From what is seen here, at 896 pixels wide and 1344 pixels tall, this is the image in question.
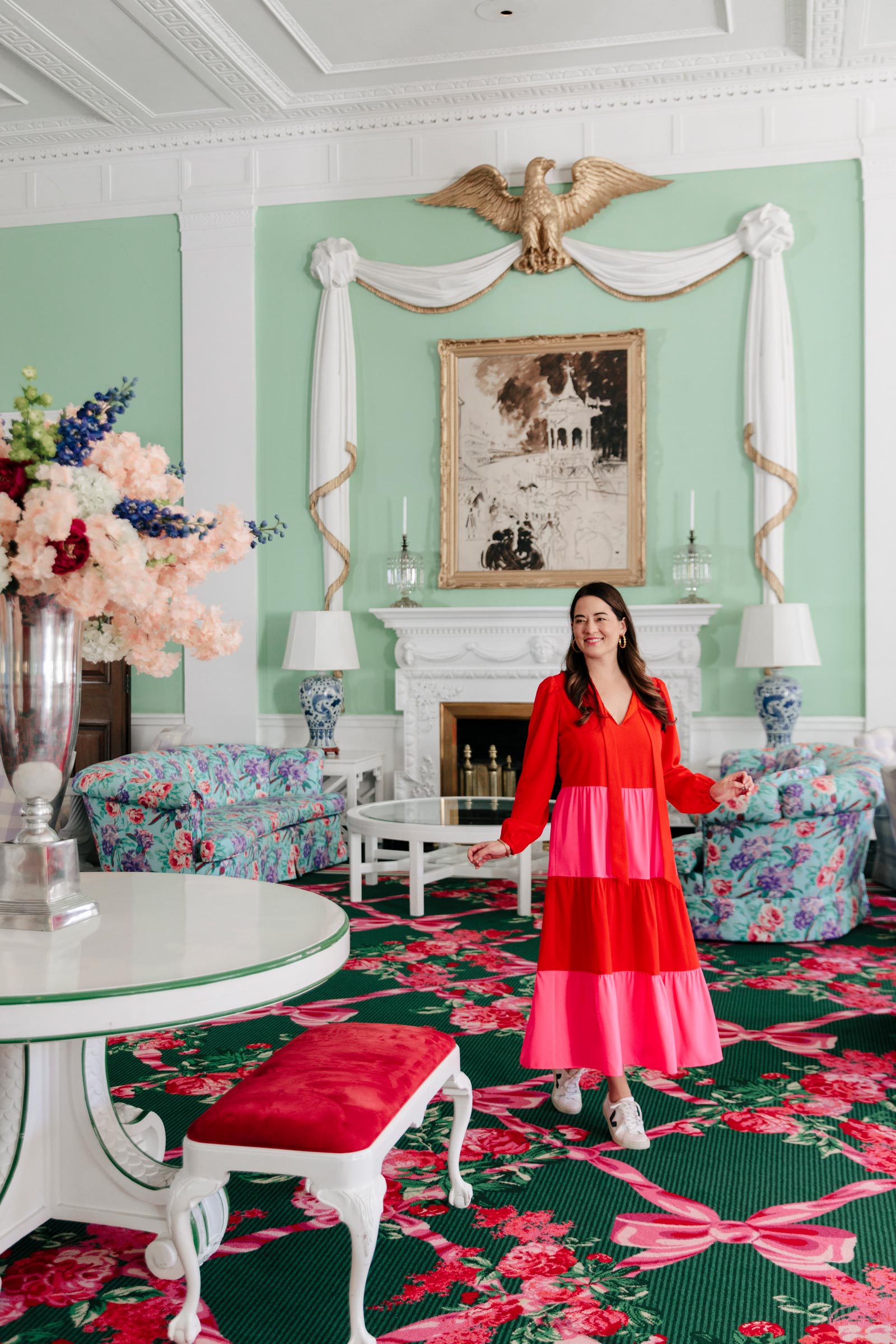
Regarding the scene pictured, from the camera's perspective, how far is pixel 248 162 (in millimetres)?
7426

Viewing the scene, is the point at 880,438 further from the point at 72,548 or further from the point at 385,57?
the point at 72,548

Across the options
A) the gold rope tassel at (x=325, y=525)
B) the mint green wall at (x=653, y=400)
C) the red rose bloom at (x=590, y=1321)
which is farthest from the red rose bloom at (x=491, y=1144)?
the gold rope tassel at (x=325, y=525)

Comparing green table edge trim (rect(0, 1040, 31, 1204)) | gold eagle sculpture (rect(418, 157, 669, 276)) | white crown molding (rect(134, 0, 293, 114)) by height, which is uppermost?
white crown molding (rect(134, 0, 293, 114))

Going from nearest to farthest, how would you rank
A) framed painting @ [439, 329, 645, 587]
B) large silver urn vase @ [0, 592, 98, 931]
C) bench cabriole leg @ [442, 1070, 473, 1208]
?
1. large silver urn vase @ [0, 592, 98, 931]
2. bench cabriole leg @ [442, 1070, 473, 1208]
3. framed painting @ [439, 329, 645, 587]

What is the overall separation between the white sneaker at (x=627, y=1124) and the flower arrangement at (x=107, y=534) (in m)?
1.66

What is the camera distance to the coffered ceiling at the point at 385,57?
19.8 feet

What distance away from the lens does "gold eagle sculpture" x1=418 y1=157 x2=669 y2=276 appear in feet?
22.6

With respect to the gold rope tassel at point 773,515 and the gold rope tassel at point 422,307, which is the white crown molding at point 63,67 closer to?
the gold rope tassel at point 422,307

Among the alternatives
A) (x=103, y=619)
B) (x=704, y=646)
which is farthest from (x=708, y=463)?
(x=103, y=619)

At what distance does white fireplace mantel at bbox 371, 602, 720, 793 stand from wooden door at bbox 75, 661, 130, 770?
1819 mm

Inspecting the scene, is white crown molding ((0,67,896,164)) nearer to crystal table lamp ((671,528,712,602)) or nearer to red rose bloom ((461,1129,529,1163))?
crystal table lamp ((671,528,712,602))

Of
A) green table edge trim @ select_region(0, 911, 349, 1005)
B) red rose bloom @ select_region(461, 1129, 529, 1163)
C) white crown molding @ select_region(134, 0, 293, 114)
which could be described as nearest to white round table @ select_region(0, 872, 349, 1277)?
green table edge trim @ select_region(0, 911, 349, 1005)

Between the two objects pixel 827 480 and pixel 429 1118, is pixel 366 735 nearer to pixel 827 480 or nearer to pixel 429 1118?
pixel 827 480

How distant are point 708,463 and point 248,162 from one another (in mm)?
3635
